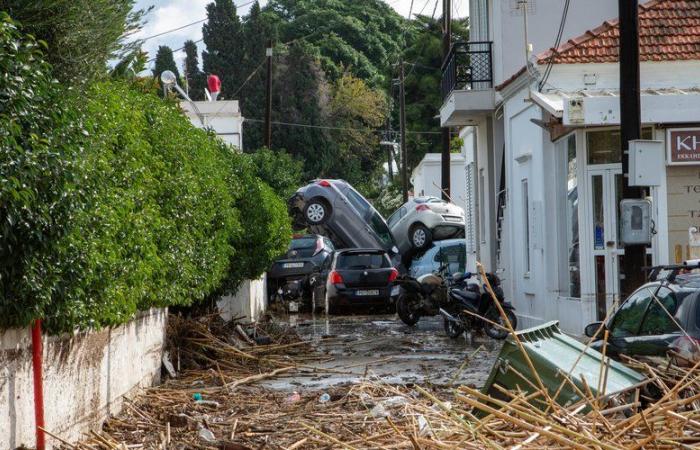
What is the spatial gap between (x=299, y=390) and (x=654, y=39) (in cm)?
1199

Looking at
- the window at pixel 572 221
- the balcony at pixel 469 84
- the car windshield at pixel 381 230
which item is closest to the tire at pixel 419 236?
the car windshield at pixel 381 230

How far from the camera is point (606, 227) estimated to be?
21859mm

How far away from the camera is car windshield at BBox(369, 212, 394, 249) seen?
37.6 m

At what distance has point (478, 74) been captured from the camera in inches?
1149

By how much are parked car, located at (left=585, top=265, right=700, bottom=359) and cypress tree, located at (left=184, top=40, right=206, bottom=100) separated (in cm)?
6409

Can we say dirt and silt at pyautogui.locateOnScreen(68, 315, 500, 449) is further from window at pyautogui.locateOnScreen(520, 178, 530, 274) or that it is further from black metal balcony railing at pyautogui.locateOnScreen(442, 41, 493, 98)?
black metal balcony railing at pyautogui.locateOnScreen(442, 41, 493, 98)

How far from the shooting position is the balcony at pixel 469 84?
28.4 metres

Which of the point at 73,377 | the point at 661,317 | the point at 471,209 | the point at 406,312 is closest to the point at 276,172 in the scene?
the point at 471,209

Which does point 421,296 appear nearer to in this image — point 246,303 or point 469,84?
point 246,303

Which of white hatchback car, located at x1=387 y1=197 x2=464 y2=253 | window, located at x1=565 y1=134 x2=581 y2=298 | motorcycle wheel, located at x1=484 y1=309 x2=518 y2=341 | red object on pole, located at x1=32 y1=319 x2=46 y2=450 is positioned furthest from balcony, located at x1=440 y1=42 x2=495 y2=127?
red object on pole, located at x1=32 y1=319 x2=46 y2=450

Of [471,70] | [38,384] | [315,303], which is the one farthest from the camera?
[315,303]

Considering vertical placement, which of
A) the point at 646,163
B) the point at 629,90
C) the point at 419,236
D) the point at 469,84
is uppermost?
the point at 469,84

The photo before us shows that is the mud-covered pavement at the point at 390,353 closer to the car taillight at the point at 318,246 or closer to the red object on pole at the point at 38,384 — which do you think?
the red object on pole at the point at 38,384

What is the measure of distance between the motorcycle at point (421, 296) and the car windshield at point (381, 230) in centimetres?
1100
